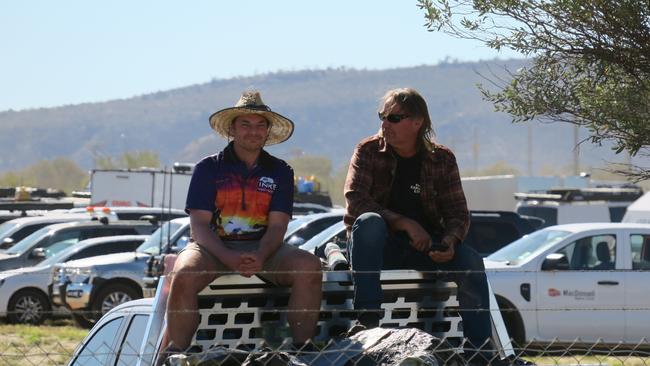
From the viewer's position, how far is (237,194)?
5.69 meters

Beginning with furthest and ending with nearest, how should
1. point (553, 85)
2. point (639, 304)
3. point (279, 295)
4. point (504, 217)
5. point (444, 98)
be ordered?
point (444, 98) < point (504, 217) < point (639, 304) < point (553, 85) < point (279, 295)

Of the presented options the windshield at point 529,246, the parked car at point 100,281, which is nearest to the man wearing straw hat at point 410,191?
the windshield at point 529,246

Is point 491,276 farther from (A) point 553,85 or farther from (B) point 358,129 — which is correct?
(B) point 358,129

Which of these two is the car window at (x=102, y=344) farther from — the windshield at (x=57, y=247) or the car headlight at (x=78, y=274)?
the windshield at (x=57, y=247)

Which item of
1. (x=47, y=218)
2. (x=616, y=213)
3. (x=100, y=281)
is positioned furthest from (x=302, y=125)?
(x=100, y=281)

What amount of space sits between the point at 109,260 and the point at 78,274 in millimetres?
548

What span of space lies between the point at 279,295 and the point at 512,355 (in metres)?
1.09

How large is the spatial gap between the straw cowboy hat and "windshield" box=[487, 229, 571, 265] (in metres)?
8.34

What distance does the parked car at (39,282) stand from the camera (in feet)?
63.4

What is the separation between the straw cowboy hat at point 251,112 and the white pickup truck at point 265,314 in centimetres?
85

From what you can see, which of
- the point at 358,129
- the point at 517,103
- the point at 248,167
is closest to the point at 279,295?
the point at 248,167

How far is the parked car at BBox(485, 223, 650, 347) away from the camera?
527 inches

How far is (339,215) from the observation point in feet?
57.6

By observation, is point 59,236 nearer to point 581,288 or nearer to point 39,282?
point 39,282
